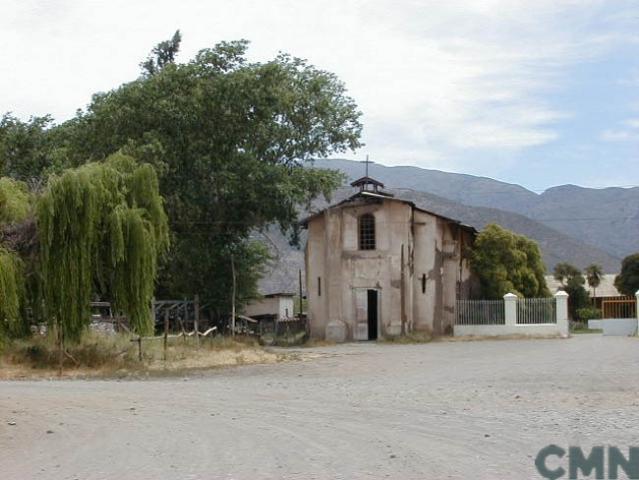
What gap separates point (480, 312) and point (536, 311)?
284 cm

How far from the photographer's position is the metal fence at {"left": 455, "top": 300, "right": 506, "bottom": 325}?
47.8 metres

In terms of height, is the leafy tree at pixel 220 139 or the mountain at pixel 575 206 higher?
the mountain at pixel 575 206

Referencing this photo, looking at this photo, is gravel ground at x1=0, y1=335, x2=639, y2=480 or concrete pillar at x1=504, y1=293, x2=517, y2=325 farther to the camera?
concrete pillar at x1=504, y1=293, x2=517, y2=325

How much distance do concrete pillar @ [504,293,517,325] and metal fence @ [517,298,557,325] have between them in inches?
15.4

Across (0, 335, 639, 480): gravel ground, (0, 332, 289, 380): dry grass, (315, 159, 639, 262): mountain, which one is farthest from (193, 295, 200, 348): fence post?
(315, 159, 639, 262): mountain

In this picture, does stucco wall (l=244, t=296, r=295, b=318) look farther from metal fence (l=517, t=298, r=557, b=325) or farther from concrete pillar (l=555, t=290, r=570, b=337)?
concrete pillar (l=555, t=290, r=570, b=337)

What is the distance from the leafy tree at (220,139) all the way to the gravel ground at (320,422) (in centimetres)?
1906

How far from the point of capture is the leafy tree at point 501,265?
5188 centimetres

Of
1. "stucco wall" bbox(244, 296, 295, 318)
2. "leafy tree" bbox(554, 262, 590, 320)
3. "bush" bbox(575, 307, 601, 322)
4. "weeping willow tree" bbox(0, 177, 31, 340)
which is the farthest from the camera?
"stucco wall" bbox(244, 296, 295, 318)

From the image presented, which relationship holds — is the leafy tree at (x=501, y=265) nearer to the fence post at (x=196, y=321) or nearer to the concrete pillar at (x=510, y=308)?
the concrete pillar at (x=510, y=308)

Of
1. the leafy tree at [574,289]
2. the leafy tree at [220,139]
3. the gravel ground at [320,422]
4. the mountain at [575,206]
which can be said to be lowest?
the gravel ground at [320,422]

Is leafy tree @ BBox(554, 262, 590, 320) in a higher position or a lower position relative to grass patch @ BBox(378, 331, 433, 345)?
higher

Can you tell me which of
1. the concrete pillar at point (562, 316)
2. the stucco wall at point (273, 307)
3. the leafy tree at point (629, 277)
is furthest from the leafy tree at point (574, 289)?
the concrete pillar at point (562, 316)

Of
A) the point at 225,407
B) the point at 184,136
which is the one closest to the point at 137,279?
the point at 225,407
